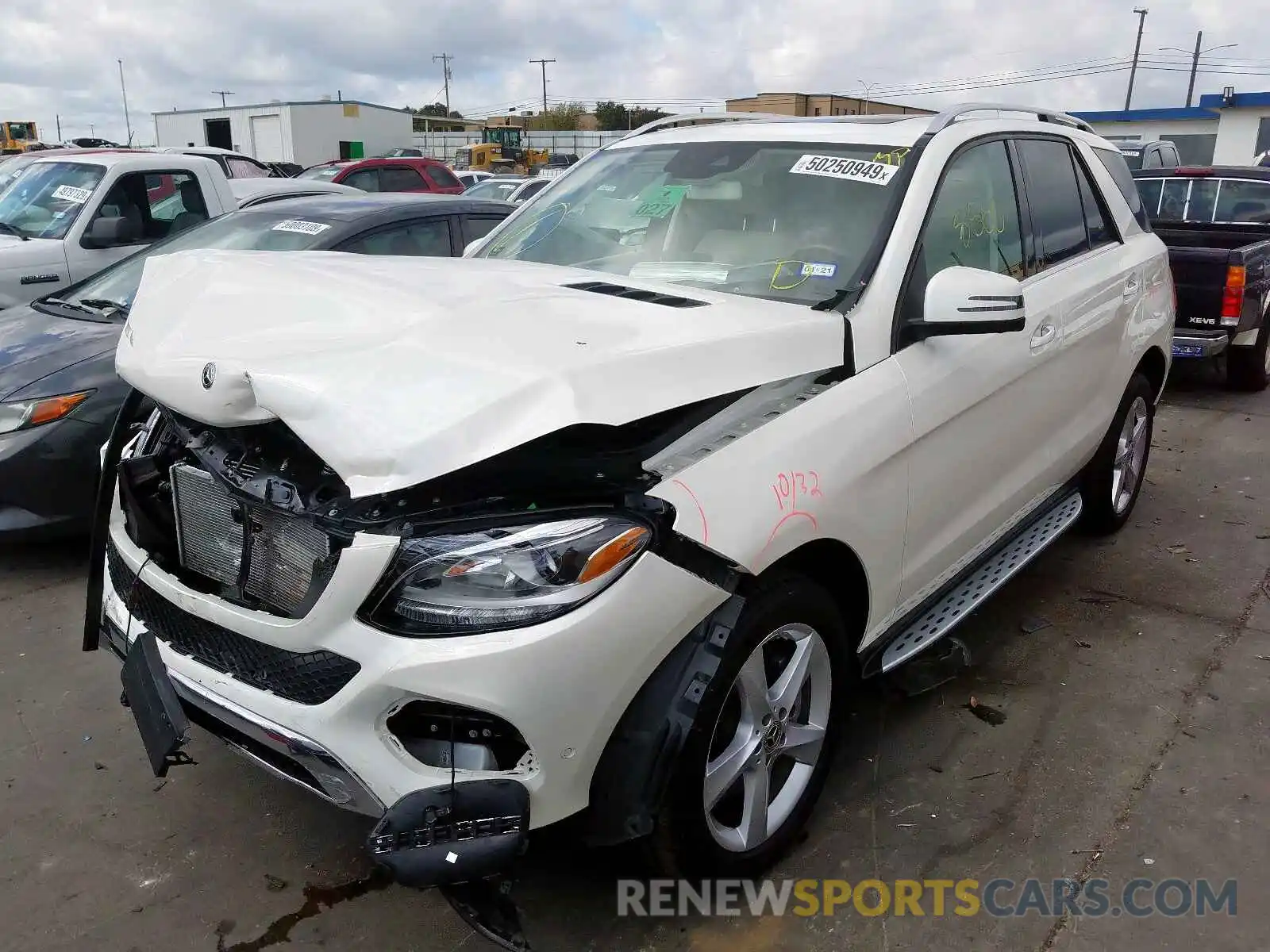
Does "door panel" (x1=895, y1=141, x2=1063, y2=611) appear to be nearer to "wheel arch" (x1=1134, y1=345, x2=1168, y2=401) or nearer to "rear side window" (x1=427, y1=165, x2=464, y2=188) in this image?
"wheel arch" (x1=1134, y1=345, x2=1168, y2=401)

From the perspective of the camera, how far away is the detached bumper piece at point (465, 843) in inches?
77.3

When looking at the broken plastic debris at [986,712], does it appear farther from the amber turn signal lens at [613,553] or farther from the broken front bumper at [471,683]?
the amber turn signal lens at [613,553]

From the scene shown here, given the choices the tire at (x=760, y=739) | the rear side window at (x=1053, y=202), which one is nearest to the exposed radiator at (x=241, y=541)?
the tire at (x=760, y=739)

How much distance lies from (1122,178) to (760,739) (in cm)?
360

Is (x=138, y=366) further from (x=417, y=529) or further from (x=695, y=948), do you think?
(x=695, y=948)

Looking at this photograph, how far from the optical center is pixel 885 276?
292 cm

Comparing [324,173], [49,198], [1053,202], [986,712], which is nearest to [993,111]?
[1053,202]

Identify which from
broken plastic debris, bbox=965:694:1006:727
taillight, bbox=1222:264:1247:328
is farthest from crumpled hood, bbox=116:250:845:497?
taillight, bbox=1222:264:1247:328

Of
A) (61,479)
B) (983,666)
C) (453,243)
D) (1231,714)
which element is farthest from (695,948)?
(453,243)

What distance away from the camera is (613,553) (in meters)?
2.05

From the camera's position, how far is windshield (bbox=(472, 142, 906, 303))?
3084 mm

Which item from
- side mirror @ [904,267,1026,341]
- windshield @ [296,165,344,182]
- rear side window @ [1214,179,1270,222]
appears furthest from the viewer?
windshield @ [296,165,344,182]

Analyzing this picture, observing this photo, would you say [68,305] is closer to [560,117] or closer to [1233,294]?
[1233,294]

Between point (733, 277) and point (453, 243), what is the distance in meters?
3.11
